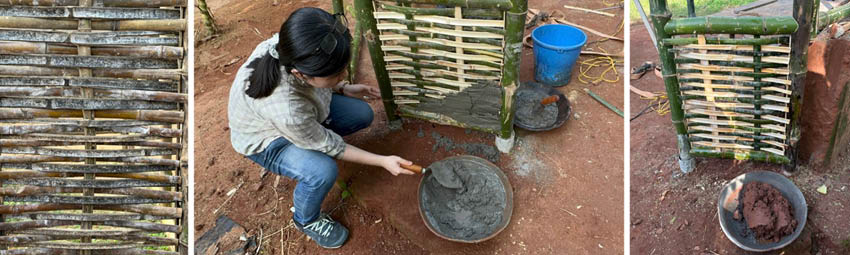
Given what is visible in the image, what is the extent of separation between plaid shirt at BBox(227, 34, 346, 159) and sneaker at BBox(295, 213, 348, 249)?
50 cm

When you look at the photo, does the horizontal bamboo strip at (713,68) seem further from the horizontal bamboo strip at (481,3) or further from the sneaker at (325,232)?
the sneaker at (325,232)

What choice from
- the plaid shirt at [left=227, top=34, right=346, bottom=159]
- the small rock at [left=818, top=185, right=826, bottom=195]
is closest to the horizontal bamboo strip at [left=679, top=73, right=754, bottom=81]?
the small rock at [left=818, top=185, right=826, bottom=195]

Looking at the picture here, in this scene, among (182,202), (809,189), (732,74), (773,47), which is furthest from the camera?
(809,189)

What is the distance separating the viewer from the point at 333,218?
3379mm

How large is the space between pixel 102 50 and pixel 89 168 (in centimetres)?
52

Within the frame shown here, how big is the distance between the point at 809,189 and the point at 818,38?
105cm

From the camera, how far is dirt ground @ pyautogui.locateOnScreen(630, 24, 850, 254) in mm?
3414

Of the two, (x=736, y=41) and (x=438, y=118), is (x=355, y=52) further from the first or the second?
(x=736, y=41)

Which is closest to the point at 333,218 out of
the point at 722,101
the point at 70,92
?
the point at 70,92

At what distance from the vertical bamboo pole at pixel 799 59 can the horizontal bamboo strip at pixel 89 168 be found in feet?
10.7

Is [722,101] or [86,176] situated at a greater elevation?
[86,176]

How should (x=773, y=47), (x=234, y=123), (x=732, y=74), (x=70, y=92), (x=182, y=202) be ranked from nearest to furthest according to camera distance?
(x=70, y=92) < (x=182, y=202) < (x=234, y=123) < (x=773, y=47) < (x=732, y=74)

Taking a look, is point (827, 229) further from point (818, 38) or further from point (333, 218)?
point (333, 218)

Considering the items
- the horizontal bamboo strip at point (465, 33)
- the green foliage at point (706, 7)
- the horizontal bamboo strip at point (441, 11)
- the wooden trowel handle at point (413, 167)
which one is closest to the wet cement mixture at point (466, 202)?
the wooden trowel handle at point (413, 167)
